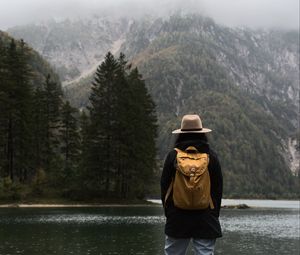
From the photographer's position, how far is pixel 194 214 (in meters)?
8.64

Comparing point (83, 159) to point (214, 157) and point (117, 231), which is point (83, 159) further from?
point (214, 157)

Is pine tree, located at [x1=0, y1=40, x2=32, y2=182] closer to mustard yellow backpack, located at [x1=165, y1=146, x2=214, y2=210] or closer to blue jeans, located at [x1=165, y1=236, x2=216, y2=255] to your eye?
blue jeans, located at [x1=165, y1=236, x2=216, y2=255]

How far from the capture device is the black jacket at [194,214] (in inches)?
339

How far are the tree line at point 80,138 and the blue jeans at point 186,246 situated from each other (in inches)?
2417

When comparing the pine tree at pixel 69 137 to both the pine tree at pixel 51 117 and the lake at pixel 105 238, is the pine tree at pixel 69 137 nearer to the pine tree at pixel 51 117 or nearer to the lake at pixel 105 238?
the pine tree at pixel 51 117

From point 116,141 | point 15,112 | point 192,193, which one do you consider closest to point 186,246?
point 192,193

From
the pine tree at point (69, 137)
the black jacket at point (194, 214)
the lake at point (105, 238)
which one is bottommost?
the lake at point (105, 238)

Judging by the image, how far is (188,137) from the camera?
29.3 feet

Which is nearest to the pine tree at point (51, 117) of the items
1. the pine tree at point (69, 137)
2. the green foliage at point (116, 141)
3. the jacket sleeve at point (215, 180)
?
the pine tree at point (69, 137)

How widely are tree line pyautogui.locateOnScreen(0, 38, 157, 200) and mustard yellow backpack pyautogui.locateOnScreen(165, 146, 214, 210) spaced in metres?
61.7

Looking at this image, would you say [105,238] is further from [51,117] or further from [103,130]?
[51,117]

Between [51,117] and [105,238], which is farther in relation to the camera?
[51,117]

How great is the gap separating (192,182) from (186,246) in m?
1.07

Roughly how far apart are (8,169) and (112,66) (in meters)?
22.1
